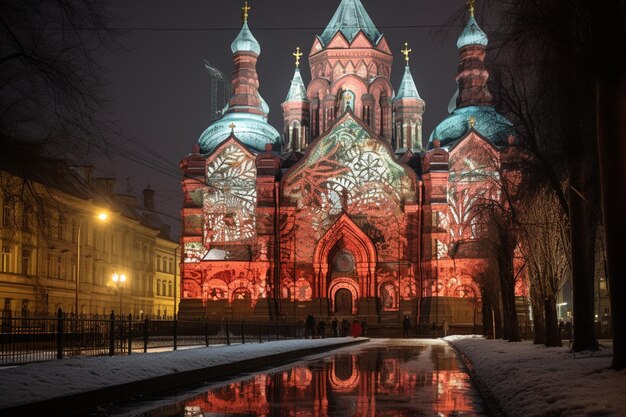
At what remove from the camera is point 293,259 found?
6844 cm

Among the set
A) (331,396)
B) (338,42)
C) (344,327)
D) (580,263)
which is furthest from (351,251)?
(331,396)

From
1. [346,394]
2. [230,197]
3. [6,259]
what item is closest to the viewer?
[346,394]

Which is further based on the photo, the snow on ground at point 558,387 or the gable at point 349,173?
the gable at point 349,173

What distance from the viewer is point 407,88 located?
80.9 metres

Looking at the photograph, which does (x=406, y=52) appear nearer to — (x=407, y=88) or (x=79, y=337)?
(x=407, y=88)

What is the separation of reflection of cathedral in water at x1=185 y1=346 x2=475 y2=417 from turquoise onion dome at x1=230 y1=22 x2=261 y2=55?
2264 inches

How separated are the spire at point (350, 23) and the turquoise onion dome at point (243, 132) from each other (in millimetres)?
10741

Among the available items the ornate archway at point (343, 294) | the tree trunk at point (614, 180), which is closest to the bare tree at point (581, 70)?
the tree trunk at point (614, 180)

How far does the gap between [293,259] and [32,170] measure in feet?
161

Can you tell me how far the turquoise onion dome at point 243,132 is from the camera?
74438 millimetres

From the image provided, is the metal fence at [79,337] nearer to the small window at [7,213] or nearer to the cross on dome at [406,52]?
the small window at [7,213]

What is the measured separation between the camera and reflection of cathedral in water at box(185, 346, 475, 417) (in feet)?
43.9

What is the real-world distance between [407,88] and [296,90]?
33.2 feet

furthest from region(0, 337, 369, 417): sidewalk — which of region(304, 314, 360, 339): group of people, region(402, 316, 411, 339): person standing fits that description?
region(402, 316, 411, 339): person standing
